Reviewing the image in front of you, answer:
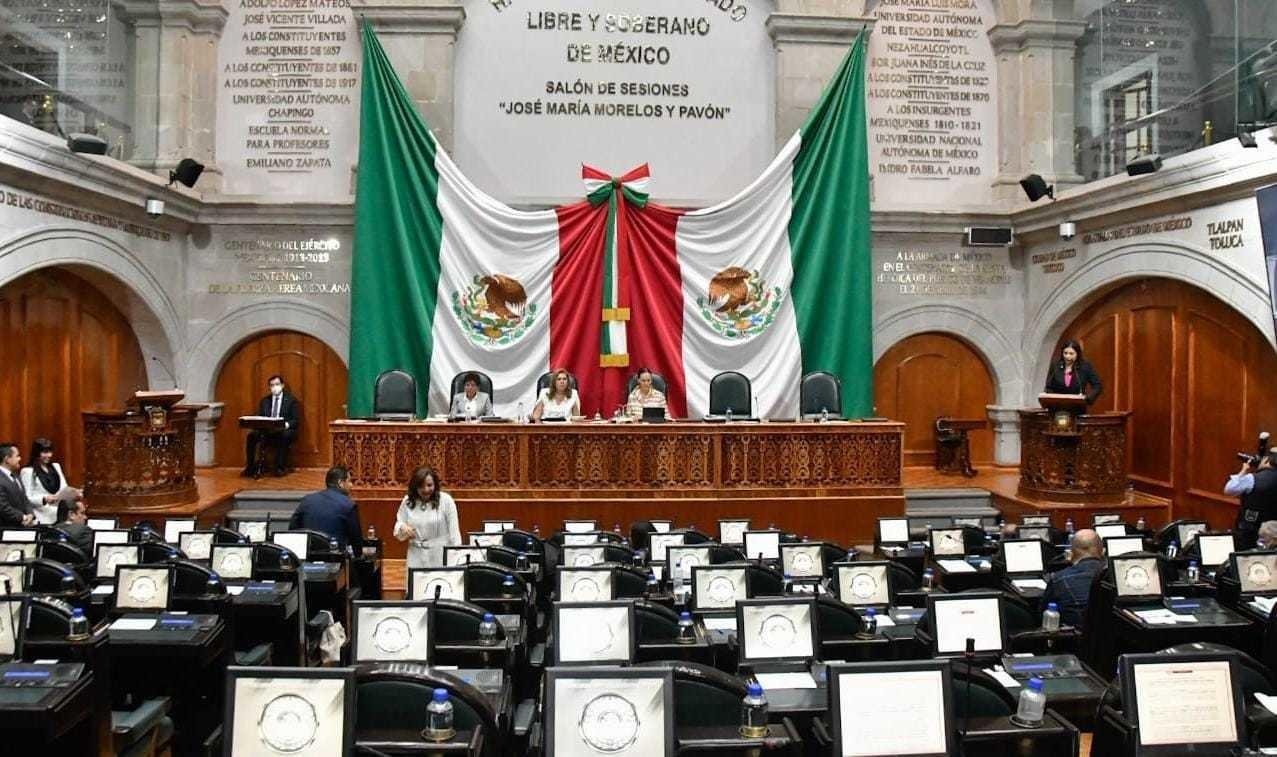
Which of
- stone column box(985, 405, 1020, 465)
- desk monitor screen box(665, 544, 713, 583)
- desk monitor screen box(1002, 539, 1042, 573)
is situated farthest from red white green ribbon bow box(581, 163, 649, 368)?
desk monitor screen box(1002, 539, 1042, 573)

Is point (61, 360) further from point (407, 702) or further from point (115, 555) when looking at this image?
point (407, 702)

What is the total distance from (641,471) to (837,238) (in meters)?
4.21

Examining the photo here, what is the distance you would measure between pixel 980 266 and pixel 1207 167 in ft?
13.1

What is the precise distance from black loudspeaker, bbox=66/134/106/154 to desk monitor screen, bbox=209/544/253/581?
18.6ft

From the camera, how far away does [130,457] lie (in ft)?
33.5

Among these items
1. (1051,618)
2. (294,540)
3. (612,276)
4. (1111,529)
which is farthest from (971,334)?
(294,540)

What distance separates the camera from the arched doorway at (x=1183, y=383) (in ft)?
34.6

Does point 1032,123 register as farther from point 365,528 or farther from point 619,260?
point 365,528

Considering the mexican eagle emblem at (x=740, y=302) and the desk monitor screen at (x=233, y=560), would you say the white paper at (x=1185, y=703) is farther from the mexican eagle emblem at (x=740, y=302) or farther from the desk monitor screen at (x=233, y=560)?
the mexican eagle emblem at (x=740, y=302)

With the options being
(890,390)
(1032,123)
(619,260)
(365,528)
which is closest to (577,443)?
(365,528)

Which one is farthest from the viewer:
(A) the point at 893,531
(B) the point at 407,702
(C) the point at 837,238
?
(C) the point at 837,238

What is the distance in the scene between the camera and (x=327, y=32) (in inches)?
533

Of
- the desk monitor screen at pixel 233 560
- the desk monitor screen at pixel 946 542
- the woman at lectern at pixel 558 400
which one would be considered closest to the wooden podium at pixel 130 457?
the woman at lectern at pixel 558 400

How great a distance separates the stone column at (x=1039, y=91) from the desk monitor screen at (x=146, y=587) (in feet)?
38.2
